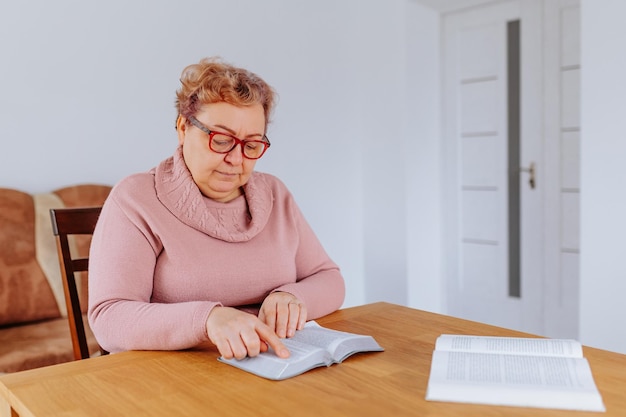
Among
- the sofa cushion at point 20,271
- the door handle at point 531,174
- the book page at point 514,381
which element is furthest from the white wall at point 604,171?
the sofa cushion at point 20,271

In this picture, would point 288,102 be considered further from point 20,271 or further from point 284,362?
point 284,362

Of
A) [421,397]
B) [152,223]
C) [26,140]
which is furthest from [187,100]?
[26,140]

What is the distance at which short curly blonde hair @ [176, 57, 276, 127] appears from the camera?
4.84 ft

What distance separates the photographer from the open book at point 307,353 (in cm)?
108

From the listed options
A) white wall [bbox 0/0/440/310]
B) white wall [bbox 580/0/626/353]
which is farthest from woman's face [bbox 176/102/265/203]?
white wall [bbox 580/0/626/353]

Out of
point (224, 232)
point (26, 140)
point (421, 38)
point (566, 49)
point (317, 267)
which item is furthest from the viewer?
point (421, 38)

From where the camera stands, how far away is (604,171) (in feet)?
9.12

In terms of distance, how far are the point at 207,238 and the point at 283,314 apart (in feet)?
0.90

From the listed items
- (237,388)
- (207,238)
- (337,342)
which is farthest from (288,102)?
(237,388)

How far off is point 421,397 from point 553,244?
2809mm

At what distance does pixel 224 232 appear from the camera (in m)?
1.49

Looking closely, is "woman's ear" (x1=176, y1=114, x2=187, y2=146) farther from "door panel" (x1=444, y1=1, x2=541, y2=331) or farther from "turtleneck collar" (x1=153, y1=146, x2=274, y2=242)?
"door panel" (x1=444, y1=1, x2=541, y2=331)

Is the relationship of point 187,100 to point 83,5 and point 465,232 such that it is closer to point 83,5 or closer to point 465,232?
point 83,5

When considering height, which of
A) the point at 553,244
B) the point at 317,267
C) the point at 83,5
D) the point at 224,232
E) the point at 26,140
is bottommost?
the point at 553,244
